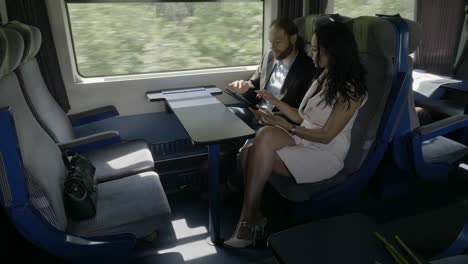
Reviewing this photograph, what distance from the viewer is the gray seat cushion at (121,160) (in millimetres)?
2062

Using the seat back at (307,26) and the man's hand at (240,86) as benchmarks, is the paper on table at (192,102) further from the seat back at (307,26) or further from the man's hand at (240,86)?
the seat back at (307,26)

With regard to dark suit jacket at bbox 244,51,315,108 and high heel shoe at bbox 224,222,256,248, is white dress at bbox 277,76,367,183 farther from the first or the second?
dark suit jacket at bbox 244,51,315,108

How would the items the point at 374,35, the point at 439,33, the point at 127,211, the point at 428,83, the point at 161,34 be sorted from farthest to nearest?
the point at 439,33 < the point at 428,83 < the point at 161,34 < the point at 374,35 < the point at 127,211

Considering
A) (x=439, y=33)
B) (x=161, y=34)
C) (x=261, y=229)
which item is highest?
(x=161, y=34)

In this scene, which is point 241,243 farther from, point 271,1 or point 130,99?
point 271,1

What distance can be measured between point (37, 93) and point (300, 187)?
1614 mm

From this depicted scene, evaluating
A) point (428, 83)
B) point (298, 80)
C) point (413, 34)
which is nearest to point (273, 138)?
point (298, 80)

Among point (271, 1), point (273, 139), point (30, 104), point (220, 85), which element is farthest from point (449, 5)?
point (30, 104)

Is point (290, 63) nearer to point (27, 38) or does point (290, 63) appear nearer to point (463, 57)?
point (27, 38)

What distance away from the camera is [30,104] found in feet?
6.53

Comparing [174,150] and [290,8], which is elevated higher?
[290,8]

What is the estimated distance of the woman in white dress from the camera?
1.83 metres

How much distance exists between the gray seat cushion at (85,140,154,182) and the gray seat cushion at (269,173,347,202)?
2.52 feet

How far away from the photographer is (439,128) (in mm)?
2094
